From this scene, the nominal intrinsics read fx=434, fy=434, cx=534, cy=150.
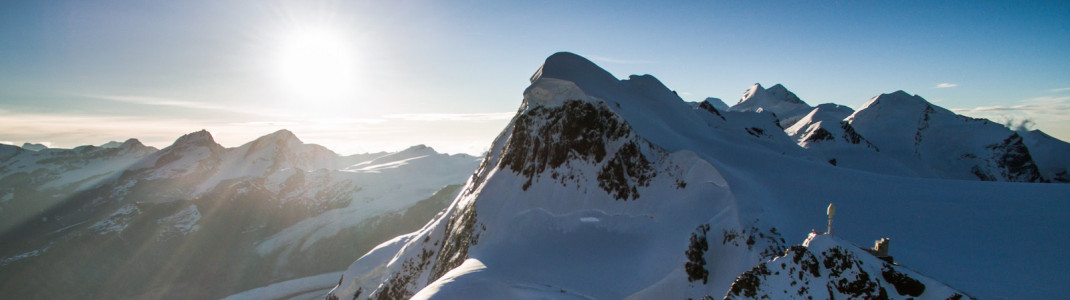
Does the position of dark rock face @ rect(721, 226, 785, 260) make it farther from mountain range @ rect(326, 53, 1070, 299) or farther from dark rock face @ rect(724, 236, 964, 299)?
dark rock face @ rect(724, 236, 964, 299)

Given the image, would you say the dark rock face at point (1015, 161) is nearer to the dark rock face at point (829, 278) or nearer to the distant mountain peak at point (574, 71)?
the distant mountain peak at point (574, 71)

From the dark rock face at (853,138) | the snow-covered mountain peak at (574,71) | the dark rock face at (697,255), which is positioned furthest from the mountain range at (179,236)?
the dark rock face at (853,138)

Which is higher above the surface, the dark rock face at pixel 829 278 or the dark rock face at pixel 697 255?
the dark rock face at pixel 829 278


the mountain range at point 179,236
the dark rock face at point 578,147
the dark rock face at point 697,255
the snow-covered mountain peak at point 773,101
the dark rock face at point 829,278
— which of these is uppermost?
the snow-covered mountain peak at point 773,101

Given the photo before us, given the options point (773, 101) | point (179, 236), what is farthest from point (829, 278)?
point (179, 236)

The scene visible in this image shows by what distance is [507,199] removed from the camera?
39062 millimetres

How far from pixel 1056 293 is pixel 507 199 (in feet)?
107

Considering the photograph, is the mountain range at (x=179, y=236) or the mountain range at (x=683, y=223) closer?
the mountain range at (x=683, y=223)

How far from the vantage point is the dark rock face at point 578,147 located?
34594 mm

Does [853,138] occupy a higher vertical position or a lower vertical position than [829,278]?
higher

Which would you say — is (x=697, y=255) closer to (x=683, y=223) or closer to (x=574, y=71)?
(x=683, y=223)

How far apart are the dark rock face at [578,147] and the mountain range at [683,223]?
4.5 inches

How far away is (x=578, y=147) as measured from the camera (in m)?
38.2

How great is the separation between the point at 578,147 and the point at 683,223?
40.7 ft
